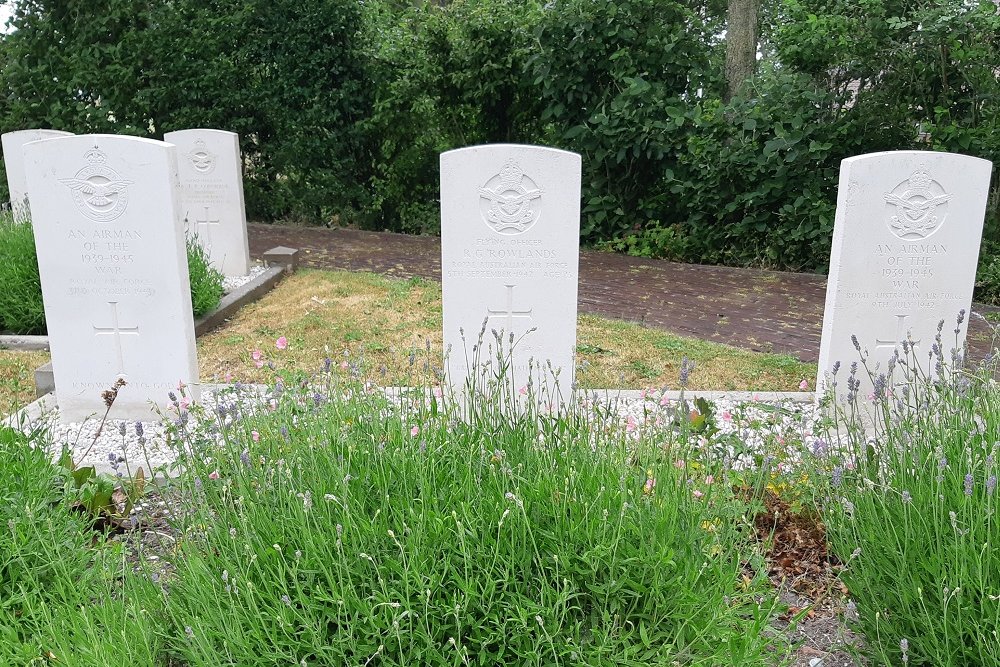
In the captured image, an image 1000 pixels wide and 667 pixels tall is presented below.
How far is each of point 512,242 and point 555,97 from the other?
23.4ft

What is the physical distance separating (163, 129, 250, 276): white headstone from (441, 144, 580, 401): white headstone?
16.2 ft

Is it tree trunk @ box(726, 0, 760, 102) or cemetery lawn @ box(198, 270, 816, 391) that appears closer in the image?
cemetery lawn @ box(198, 270, 816, 391)

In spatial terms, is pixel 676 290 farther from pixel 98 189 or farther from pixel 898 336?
pixel 98 189

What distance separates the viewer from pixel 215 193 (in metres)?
8.79

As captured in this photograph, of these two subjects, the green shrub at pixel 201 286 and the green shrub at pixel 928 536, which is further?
the green shrub at pixel 201 286

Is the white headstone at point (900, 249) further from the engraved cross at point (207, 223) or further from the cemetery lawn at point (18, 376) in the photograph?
the engraved cross at point (207, 223)

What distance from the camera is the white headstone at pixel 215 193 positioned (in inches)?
343

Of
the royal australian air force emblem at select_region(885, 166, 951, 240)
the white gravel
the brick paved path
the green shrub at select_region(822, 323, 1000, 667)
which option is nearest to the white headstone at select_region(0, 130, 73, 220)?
the white gravel

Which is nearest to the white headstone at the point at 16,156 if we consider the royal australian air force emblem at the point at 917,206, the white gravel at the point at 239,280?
the white gravel at the point at 239,280

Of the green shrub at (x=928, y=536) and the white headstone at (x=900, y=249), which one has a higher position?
the white headstone at (x=900, y=249)

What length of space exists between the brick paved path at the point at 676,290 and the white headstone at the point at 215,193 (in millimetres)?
1245

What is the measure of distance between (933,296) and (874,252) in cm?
46

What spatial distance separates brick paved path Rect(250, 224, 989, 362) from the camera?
717 cm

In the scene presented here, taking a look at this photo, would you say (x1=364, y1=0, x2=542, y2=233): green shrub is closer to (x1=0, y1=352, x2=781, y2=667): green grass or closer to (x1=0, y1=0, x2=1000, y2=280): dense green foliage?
(x1=0, y1=0, x2=1000, y2=280): dense green foliage
